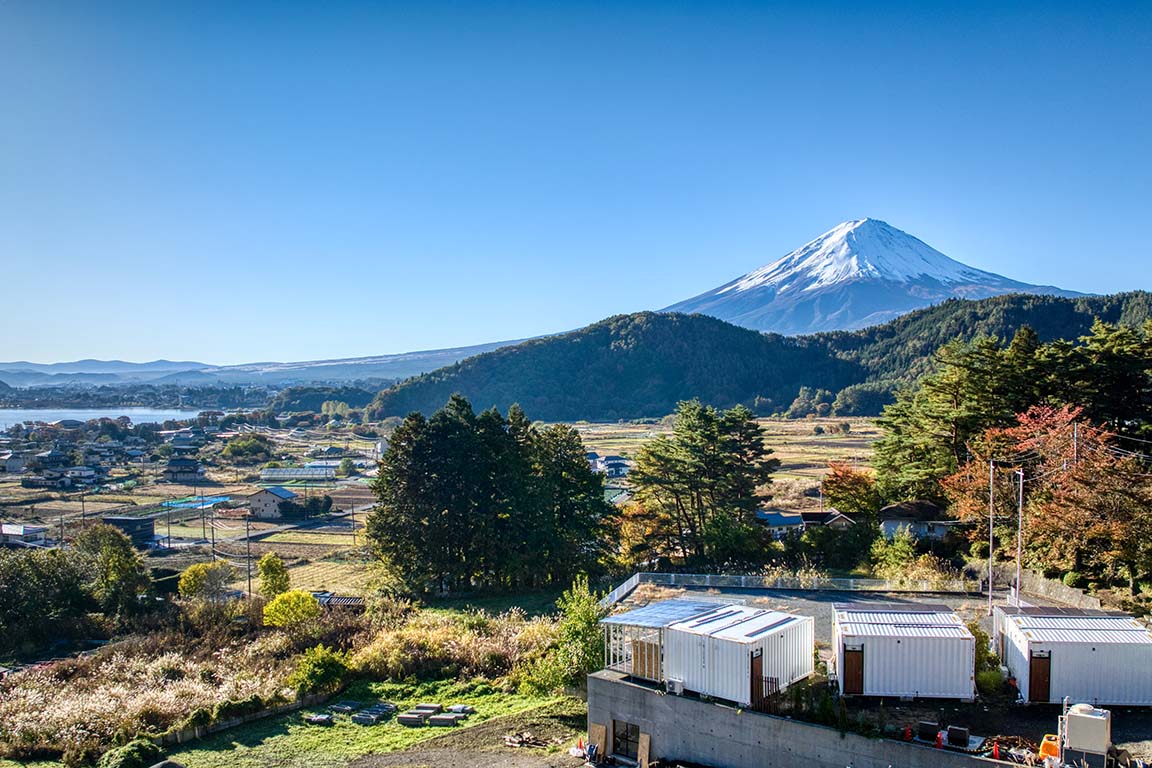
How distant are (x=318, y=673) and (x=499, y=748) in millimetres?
5762

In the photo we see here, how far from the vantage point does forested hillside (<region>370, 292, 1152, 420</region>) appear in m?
118

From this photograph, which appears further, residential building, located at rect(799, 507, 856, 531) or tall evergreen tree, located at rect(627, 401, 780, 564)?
tall evergreen tree, located at rect(627, 401, 780, 564)

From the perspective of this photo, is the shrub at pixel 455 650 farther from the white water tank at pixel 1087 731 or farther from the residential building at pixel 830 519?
the residential building at pixel 830 519

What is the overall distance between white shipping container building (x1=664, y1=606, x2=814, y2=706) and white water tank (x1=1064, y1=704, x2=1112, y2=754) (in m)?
3.95

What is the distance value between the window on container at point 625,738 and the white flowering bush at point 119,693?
772cm

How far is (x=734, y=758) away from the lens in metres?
12.6

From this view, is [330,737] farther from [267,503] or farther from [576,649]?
[267,503]

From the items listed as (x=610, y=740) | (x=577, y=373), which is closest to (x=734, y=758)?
(x=610, y=740)

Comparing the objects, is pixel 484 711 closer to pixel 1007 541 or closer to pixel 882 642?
pixel 882 642

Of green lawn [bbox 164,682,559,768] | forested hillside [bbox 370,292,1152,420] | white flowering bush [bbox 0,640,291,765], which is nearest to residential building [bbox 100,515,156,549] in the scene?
white flowering bush [bbox 0,640,291,765]

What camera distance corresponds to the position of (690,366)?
145 metres

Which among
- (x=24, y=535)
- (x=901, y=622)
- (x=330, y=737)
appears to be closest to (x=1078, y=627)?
(x=901, y=622)

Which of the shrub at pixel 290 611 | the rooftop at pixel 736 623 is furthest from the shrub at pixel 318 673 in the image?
the rooftop at pixel 736 623

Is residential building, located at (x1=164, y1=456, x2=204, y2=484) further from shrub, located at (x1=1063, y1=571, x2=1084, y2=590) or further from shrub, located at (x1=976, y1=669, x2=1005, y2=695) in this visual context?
shrub, located at (x1=976, y1=669, x2=1005, y2=695)
